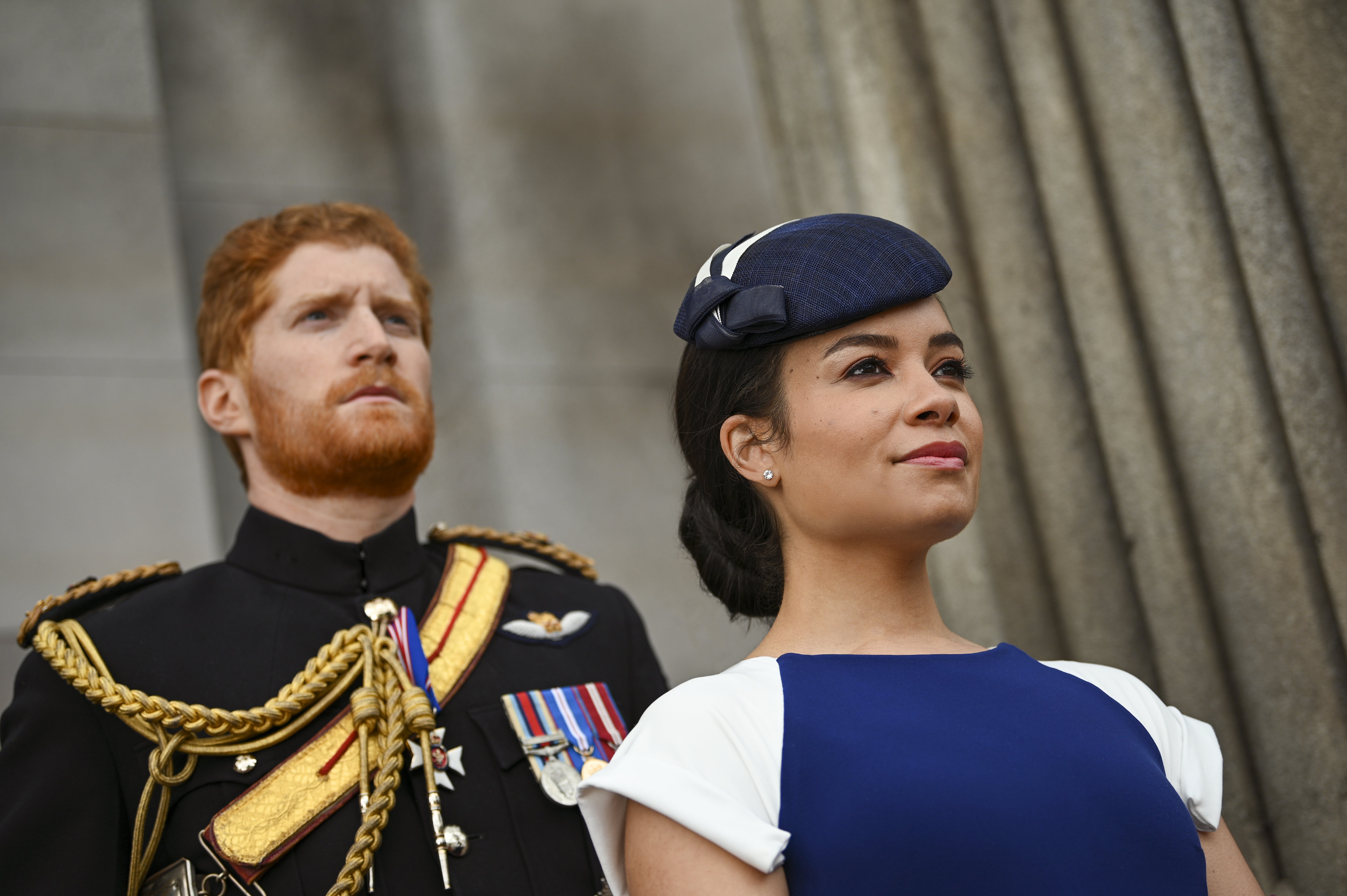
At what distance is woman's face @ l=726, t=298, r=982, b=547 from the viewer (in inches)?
49.1

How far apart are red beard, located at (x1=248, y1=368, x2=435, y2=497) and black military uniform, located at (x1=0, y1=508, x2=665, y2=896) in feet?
0.26

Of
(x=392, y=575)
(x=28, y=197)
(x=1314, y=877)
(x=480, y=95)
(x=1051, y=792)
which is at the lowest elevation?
(x=1314, y=877)

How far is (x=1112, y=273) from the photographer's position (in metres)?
1.93

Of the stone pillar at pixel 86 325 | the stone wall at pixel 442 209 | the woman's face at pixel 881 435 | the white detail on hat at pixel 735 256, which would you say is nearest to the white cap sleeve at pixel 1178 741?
the woman's face at pixel 881 435

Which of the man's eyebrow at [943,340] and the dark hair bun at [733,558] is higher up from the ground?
the man's eyebrow at [943,340]

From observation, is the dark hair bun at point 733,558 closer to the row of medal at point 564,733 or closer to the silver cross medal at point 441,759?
the row of medal at point 564,733

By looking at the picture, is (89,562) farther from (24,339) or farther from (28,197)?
(28,197)

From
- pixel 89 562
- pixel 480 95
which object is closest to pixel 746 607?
pixel 89 562

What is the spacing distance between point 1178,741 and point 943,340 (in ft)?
1.63

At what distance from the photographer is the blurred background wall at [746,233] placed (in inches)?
66.7

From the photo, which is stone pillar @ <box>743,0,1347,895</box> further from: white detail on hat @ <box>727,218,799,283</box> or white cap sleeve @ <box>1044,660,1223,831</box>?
white detail on hat @ <box>727,218,799,283</box>

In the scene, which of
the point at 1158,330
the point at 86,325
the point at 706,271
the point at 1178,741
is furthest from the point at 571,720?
the point at 86,325

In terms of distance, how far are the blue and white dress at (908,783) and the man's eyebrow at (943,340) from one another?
0.33 meters

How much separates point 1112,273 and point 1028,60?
0.40m
